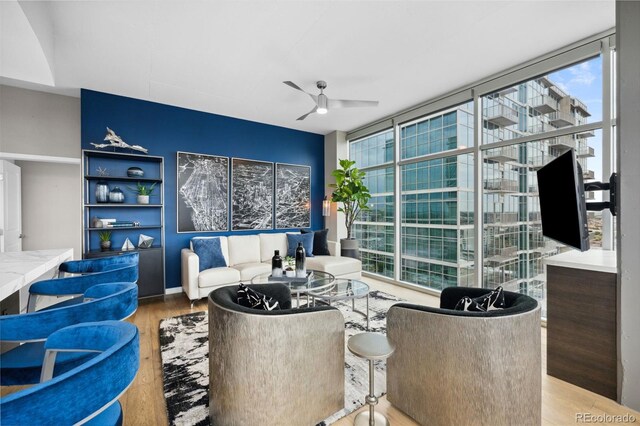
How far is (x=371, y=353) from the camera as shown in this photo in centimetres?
147

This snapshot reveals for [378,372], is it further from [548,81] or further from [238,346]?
[548,81]

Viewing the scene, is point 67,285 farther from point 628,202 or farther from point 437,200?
point 437,200

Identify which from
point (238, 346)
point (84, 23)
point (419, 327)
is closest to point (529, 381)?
point (419, 327)

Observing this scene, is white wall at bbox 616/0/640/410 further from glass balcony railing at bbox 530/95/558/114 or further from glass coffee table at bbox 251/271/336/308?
glass coffee table at bbox 251/271/336/308

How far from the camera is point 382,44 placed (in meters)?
2.82

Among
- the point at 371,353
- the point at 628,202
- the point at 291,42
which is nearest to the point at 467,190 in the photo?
the point at 628,202

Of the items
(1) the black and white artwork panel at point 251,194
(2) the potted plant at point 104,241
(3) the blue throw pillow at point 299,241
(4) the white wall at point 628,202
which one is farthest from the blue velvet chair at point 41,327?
(1) the black and white artwork panel at point 251,194

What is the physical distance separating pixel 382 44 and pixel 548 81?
198 cm

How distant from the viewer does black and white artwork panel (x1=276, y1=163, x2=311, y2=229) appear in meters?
5.38

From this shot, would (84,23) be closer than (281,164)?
Yes

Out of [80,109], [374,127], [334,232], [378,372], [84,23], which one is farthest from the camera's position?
[334,232]

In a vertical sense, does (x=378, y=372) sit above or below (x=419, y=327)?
below

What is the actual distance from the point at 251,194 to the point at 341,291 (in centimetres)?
277

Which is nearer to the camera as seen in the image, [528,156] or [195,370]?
[195,370]
